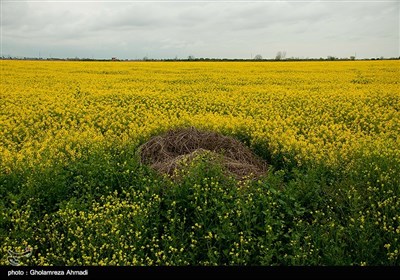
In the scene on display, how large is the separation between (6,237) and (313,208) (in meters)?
4.17

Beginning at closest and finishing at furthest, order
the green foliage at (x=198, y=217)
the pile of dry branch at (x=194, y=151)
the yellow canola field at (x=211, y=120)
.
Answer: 1. the green foliage at (x=198, y=217)
2. the pile of dry branch at (x=194, y=151)
3. the yellow canola field at (x=211, y=120)

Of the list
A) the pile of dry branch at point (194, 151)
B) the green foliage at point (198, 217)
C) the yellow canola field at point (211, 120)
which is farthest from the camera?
the yellow canola field at point (211, 120)

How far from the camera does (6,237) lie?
194 inches

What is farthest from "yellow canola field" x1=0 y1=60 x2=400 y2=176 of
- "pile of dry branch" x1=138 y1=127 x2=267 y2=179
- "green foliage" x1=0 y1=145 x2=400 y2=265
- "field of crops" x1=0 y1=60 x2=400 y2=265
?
"green foliage" x1=0 y1=145 x2=400 y2=265

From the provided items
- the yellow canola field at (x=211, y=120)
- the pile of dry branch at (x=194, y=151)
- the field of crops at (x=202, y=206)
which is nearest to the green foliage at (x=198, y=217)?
the field of crops at (x=202, y=206)

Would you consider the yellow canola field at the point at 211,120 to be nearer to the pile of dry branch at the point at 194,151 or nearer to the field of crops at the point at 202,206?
the field of crops at the point at 202,206

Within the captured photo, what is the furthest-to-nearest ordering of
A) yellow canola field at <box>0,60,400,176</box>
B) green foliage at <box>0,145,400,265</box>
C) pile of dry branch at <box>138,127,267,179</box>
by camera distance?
yellow canola field at <box>0,60,400,176</box>
pile of dry branch at <box>138,127,267,179</box>
green foliage at <box>0,145,400,265</box>

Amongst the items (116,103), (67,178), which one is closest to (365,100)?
(116,103)

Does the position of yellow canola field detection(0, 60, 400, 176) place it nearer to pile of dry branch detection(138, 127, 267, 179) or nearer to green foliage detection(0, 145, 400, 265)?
pile of dry branch detection(138, 127, 267, 179)

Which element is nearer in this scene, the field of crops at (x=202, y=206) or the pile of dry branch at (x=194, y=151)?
the field of crops at (x=202, y=206)

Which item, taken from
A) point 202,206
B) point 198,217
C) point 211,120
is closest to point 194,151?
point 202,206

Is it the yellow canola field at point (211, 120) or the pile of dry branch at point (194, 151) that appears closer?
the pile of dry branch at point (194, 151)

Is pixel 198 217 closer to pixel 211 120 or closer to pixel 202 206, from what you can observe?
pixel 202 206

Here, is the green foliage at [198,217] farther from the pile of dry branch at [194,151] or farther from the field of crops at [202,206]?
the pile of dry branch at [194,151]
